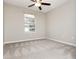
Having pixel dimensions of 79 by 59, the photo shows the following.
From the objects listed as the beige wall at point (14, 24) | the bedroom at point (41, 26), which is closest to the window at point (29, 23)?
the bedroom at point (41, 26)

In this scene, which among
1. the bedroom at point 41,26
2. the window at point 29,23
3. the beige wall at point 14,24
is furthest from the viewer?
the window at point 29,23

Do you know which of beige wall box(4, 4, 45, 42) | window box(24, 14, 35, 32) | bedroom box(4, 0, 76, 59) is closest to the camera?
bedroom box(4, 0, 76, 59)

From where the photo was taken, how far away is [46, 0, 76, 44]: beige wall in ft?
12.5

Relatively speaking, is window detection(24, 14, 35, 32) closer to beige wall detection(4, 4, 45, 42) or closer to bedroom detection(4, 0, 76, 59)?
bedroom detection(4, 0, 76, 59)

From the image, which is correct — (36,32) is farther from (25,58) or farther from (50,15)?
(25,58)

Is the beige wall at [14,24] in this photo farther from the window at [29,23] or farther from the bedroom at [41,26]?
the window at [29,23]

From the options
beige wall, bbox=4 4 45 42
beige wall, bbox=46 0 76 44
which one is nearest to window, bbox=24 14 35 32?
beige wall, bbox=4 4 45 42

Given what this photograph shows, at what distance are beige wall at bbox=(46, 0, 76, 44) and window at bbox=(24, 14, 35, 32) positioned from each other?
1.27 m

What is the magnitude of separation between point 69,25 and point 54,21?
1.40 m

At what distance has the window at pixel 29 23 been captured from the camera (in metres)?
5.09

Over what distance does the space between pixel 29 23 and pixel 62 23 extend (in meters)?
2.33

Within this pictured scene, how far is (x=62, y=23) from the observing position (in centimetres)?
445

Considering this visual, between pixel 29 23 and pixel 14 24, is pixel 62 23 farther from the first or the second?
pixel 14 24

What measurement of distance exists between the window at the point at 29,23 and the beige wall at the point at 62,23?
127 cm
